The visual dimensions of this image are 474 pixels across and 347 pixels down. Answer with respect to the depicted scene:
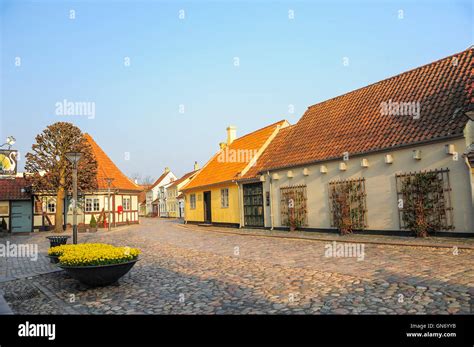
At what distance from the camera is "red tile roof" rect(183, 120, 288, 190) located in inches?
920

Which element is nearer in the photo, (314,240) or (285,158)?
(314,240)

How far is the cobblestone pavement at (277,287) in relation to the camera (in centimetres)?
531

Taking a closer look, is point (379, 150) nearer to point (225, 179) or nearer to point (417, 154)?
point (417, 154)

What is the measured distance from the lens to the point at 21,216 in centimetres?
2628

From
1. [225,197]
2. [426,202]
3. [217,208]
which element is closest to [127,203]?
[217,208]

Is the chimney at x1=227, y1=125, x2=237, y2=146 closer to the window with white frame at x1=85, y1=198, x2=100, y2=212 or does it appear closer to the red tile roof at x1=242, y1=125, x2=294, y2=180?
the red tile roof at x1=242, y1=125, x2=294, y2=180

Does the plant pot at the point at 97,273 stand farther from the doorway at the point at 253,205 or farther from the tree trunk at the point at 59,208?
the tree trunk at the point at 59,208

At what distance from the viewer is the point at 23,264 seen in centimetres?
1109

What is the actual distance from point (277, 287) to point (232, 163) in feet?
63.1

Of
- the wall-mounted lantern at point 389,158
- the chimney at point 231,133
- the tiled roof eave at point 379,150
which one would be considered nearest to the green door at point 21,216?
the chimney at point 231,133

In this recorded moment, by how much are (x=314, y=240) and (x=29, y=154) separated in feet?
62.3

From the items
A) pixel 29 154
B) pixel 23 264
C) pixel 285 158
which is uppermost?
pixel 29 154

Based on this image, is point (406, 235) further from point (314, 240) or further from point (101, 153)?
point (101, 153)
